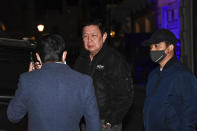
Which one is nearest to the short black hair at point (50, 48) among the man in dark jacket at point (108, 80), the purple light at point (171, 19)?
the man in dark jacket at point (108, 80)

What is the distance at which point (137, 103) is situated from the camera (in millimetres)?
12922

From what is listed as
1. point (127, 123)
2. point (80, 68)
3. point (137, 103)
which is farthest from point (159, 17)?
point (80, 68)

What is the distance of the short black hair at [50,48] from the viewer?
2.86 metres

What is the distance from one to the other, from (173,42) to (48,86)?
1.61 metres

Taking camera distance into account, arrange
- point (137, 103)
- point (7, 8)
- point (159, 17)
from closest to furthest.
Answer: point (137, 103) < point (159, 17) < point (7, 8)

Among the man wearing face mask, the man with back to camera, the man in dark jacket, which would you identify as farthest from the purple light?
the man with back to camera

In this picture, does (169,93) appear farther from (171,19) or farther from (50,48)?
(171,19)

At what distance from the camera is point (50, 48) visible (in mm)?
2859

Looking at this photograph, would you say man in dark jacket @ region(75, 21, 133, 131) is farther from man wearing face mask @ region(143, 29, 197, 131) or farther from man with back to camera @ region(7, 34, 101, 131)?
man with back to camera @ region(7, 34, 101, 131)

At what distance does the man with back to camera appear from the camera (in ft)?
9.21

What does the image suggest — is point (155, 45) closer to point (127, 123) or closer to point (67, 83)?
point (67, 83)

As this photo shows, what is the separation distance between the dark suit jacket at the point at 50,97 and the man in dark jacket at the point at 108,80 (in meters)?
1.10

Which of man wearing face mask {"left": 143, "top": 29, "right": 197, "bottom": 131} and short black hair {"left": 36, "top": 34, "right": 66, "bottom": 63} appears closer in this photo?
short black hair {"left": 36, "top": 34, "right": 66, "bottom": 63}

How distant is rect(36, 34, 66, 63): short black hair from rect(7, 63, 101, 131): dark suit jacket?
60mm
